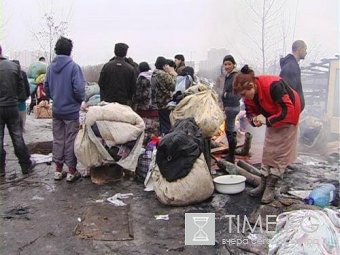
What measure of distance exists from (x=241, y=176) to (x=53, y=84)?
2.56m

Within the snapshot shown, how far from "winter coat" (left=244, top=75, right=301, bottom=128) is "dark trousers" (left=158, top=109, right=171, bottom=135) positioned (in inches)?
94.1

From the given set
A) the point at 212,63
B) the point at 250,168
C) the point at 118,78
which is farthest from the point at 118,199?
the point at 212,63

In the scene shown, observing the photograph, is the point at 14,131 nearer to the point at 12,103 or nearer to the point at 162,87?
the point at 12,103

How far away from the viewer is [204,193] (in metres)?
4.07

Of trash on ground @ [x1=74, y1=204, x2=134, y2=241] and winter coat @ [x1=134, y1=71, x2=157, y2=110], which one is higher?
winter coat @ [x1=134, y1=71, x2=157, y2=110]

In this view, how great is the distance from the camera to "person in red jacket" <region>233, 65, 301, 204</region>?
3.78m

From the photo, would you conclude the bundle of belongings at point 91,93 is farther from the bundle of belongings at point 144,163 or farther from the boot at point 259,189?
the boot at point 259,189

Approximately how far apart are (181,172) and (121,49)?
2.27m

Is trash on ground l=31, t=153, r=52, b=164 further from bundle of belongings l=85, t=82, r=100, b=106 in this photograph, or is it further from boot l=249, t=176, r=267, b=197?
bundle of belongings l=85, t=82, r=100, b=106

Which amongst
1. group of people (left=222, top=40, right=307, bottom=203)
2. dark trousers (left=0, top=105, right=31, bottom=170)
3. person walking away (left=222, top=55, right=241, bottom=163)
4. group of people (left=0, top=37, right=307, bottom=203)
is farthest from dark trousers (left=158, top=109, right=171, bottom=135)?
group of people (left=222, top=40, right=307, bottom=203)

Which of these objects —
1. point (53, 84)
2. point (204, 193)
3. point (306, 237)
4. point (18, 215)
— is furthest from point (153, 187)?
point (306, 237)

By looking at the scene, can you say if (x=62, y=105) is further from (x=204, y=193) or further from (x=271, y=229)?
(x=271, y=229)

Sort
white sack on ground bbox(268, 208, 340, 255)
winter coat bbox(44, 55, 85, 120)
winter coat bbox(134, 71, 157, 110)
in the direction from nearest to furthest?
1. white sack on ground bbox(268, 208, 340, 255)
2. winter coat bbox(44, 55, 85, 120)
3. winter coat bbox(134, 71, 157, 110)

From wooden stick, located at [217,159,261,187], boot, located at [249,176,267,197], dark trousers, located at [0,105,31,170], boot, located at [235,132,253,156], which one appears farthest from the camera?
boot, located at [235,132,253,156]
